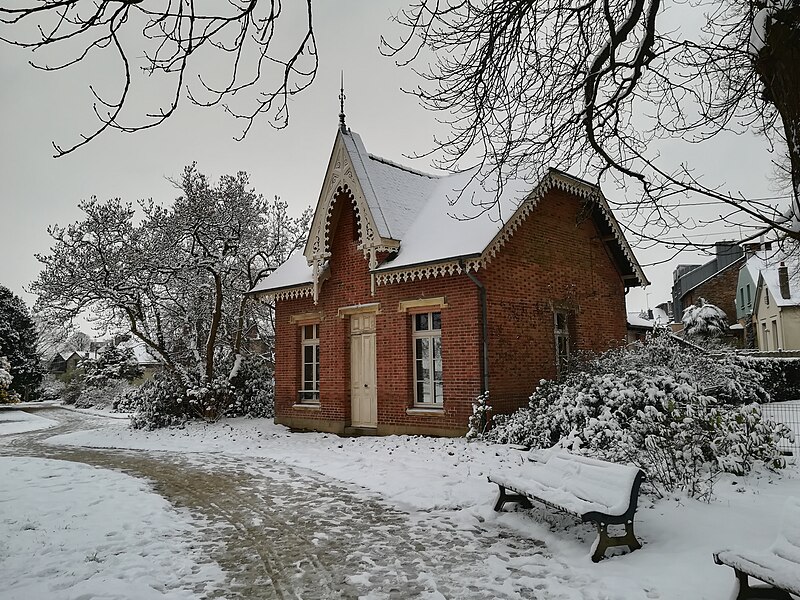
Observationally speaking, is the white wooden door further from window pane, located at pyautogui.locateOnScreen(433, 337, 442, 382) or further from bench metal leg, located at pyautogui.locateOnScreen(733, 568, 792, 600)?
bench metal leg, located at pyautogui.locateOnScreen(733, 568, 792, 600)

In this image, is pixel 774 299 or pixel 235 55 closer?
pixel 235 55

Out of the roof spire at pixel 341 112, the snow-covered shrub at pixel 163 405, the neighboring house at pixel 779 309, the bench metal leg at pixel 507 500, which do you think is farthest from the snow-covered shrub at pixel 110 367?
the neighboring house at pixel 779 309

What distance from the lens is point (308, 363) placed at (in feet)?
58.0

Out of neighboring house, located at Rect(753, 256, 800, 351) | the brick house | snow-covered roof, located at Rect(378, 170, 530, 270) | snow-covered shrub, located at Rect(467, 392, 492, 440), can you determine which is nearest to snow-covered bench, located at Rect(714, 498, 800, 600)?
snow-covered shrub, located at Rect(467, 392, 492, 440)

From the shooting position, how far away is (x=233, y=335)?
955 inches

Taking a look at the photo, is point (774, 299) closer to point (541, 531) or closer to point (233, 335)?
point (233, 335)

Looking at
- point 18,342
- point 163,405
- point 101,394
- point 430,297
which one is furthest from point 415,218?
point 18,342

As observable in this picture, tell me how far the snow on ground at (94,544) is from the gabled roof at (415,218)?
299 inches

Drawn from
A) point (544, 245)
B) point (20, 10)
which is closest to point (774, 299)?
point (544, 245)

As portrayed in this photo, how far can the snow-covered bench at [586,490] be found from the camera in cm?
552

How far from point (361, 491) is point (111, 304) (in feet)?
52.1

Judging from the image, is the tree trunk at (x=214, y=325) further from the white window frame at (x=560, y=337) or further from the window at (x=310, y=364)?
the white window frame at (x=560, y=337)

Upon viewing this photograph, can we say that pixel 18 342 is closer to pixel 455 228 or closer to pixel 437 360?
pixel 437 360

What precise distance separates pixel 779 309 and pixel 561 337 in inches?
970
